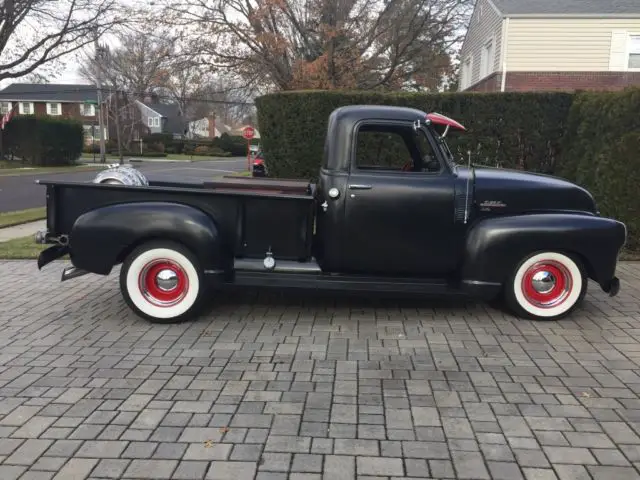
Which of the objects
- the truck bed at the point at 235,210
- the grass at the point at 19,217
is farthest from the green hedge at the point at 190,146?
the truck bed at the point at 235,210

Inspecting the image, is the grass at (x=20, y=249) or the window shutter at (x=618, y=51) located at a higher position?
the window shutter at (x=618, y=51)

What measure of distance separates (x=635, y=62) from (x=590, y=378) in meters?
18.0

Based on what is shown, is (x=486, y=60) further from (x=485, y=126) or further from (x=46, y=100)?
(x=46, y=100)

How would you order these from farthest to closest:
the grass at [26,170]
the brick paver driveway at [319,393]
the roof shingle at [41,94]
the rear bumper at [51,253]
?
the roof shingle at [41,94], the grass at [26,170], the rear bumper at [51,253], the brick paver driveway at [319,393]

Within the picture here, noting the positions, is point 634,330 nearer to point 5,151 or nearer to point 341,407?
point 341,407

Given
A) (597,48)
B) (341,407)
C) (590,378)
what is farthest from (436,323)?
(597,48)

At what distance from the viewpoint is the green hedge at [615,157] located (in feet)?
26.0

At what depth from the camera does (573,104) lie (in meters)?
10.0

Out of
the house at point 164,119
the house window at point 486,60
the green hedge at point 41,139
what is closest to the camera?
the house window at point 486,60

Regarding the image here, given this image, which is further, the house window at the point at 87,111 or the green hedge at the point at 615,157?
the house window at the point at 87,111

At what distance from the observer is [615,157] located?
26.7ft

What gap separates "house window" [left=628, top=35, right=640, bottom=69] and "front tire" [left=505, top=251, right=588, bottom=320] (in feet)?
54.1

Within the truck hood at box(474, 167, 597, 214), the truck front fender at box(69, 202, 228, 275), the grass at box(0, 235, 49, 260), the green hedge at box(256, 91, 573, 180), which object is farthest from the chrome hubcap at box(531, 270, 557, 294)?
the grass at box(0, 235, 49, 260)

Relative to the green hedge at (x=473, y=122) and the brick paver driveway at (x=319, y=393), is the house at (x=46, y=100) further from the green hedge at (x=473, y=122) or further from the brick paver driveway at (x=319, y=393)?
the brick paver driveway at (x=319, y=393)
